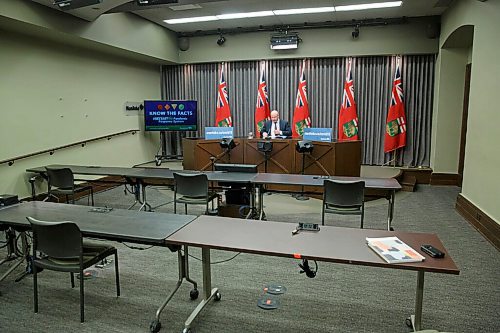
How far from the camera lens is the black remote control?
1.99 metres

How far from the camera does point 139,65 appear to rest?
27.3 ft

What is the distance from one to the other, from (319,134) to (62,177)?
4.10 m

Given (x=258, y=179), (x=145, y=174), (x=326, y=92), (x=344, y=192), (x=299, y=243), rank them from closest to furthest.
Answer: (x=299, y=243) < (x=344, y=192) < (x=258, y=179) < (x=145, y=174) < (x=326, y=92)

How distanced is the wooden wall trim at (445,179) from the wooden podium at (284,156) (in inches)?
77.6

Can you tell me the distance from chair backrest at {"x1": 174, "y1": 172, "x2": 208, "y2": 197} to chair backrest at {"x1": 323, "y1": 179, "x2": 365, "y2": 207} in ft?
4.74

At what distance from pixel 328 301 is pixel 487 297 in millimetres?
1300

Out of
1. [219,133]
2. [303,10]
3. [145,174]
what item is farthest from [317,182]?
[303,10]

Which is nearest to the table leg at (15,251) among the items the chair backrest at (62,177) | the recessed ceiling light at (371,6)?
the chair backrest at (62,177)

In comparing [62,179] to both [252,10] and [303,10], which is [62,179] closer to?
[252,10]

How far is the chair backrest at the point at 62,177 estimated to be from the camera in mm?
4824

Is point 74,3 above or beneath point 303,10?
beneath

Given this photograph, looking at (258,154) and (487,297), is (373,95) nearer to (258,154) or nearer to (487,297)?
(258,154)

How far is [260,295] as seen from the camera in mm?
2945

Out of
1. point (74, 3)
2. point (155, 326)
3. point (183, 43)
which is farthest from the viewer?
point (183, 43)
